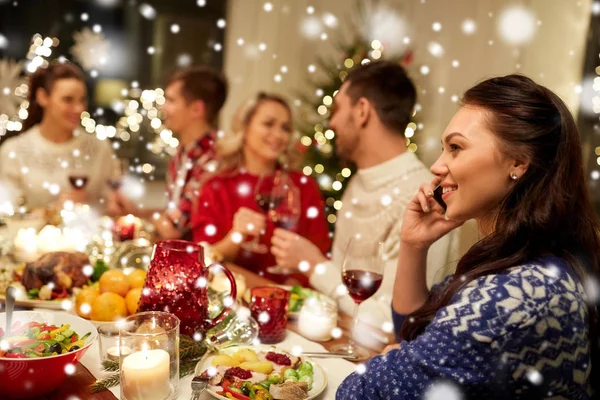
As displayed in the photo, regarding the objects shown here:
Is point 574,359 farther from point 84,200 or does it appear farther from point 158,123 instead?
point 158,123

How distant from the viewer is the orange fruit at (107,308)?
1.28m

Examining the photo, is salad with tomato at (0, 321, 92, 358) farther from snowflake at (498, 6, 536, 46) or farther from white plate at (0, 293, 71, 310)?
snowflake at (498, 6, 536, 46)

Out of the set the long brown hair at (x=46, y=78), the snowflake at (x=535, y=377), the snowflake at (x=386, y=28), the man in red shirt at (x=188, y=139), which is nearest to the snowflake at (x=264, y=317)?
the snowflake at (x=535, y=377)

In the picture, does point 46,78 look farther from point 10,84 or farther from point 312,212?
point 312,212

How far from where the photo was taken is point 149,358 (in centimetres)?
98

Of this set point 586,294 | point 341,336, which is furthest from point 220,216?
point 586,294

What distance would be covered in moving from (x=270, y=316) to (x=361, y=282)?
0.24m

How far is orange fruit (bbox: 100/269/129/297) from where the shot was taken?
4.40 ft

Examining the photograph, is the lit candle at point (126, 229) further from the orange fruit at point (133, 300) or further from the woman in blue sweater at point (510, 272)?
the woman in blue sweater at point (510, 272)

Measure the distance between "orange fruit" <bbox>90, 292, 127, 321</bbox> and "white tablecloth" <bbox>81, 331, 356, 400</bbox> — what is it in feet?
0.24

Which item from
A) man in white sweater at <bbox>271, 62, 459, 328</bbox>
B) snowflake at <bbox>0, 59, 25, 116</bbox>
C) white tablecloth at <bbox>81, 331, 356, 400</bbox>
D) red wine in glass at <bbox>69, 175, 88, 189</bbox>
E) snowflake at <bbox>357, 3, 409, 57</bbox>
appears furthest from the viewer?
snowflake at <bbox>357, 3, 409, 57</bbox>

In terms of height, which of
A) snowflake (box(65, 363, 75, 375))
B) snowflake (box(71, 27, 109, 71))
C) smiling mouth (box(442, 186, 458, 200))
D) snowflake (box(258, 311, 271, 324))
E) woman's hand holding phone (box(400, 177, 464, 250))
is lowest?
snowflake (box(258, 311, 271, 324))

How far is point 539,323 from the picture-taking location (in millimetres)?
848

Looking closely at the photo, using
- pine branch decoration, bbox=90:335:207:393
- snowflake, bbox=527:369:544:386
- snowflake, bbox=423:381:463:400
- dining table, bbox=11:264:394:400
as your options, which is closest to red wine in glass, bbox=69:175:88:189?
dining table, bbox=11:264:394:400
